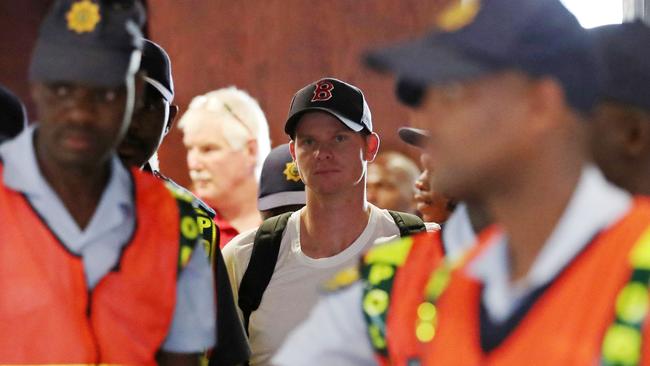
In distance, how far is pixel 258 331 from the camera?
9.23 feet

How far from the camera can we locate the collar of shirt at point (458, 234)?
5.57 feet

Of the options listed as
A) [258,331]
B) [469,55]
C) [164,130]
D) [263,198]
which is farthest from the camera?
[263,198]

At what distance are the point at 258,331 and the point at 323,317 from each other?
1134mm

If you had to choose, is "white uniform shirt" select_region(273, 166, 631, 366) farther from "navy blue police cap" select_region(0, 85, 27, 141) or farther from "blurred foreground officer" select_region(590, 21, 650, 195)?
"navy blue police cap" select_region(0, 85, 27, 141)

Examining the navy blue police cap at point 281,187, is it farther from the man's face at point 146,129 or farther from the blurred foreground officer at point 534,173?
the blurred foreground officer at point 534,173

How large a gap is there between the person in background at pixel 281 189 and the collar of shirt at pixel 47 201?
67.8 inches

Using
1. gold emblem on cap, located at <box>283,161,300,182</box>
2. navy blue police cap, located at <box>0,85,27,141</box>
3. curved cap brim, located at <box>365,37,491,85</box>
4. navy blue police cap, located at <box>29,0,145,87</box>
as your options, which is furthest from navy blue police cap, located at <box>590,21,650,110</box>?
gold emblem on cap, located at <box>283,161,300,182</box>

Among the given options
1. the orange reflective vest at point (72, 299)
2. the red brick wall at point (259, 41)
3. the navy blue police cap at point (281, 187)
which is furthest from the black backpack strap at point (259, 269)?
the red brick wall at point (259, 41)

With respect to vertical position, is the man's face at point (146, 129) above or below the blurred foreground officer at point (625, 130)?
below

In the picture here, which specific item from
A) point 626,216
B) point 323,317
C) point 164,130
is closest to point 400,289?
point 323,317

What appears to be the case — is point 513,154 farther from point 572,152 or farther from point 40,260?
point 40,260

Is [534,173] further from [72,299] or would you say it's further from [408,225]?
[408,225]

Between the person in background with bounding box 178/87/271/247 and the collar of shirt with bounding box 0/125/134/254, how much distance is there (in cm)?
238

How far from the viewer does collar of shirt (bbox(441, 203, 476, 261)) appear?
1.70 meters
